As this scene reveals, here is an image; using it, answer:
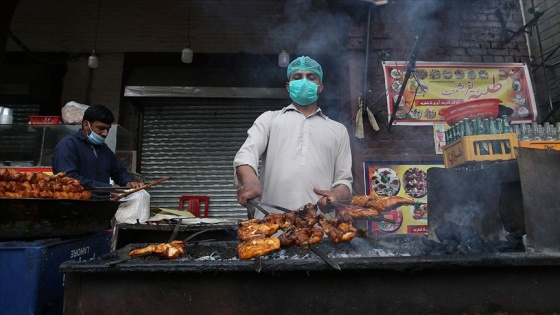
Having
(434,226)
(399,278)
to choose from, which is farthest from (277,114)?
(399,278)

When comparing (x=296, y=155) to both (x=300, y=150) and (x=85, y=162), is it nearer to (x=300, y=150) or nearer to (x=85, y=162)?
(x=300, y=150)

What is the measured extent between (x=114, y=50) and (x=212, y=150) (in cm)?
341

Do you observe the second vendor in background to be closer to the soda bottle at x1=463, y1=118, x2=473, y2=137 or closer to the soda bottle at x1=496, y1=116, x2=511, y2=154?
the soda bottle at x1=463, y1=118, x2=473, y2=137

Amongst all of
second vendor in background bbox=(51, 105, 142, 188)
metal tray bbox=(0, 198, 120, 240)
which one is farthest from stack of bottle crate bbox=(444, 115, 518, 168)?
second vendor in background bbox=(51, 105, 142, 188)

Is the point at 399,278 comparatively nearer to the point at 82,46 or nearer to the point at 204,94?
the point at 204,94

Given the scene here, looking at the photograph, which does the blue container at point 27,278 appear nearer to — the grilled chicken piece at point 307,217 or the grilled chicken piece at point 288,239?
the grilled chicken piece at point 288,239

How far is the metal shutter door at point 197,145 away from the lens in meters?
8.10

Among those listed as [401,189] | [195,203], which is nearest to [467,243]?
[401,189]

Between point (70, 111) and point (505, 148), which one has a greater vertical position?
point (70, 111)

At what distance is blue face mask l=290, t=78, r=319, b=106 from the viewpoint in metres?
3.51

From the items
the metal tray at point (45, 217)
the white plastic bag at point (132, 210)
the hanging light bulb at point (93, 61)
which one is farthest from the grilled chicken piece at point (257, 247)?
the hanging light bulb at point (93, 61)

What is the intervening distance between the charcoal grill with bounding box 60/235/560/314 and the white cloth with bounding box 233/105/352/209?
5.29 ft

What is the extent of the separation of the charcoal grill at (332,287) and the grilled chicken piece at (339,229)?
0.55 metres

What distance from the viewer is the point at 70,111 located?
22.6 feet
